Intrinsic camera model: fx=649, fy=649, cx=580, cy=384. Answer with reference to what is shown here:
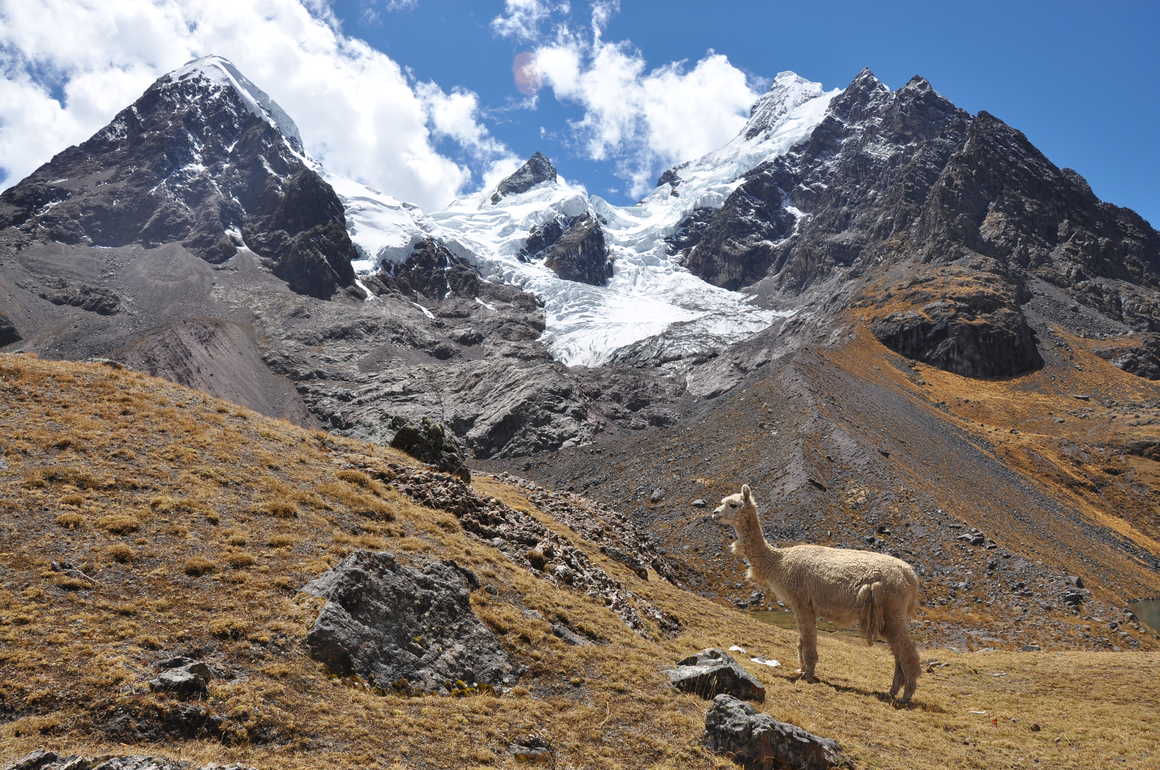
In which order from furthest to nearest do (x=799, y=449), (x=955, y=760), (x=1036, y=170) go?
(x=1036, y=170), (x=799, y=449), (x=955, y=760)

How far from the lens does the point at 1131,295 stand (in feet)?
461

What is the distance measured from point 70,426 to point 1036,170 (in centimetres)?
22891

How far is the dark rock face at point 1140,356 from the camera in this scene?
10700cm

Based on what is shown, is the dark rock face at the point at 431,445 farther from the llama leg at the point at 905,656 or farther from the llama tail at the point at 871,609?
the llama leg at the point at 905,656

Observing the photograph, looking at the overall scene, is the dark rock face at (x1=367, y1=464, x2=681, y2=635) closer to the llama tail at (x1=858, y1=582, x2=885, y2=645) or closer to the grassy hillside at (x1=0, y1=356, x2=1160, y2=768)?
the grassy hillside at (x1=0, y1=356, x2=1160, y2=768)

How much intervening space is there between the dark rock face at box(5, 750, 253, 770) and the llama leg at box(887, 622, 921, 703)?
1334 centimetres

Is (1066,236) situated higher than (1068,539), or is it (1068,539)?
(1066,236)

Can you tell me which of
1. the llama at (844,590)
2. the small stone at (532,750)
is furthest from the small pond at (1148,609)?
the small stone at (532,750)

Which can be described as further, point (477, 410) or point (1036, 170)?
point (1036, 170)

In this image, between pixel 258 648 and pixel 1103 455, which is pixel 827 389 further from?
pixel 258 648

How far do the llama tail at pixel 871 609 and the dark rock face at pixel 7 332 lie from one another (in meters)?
178

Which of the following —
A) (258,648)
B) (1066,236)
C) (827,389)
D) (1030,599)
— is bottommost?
(258,648)

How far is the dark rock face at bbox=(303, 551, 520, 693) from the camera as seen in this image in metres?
10.8

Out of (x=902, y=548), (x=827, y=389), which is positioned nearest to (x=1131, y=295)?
(x=827, y=389)
